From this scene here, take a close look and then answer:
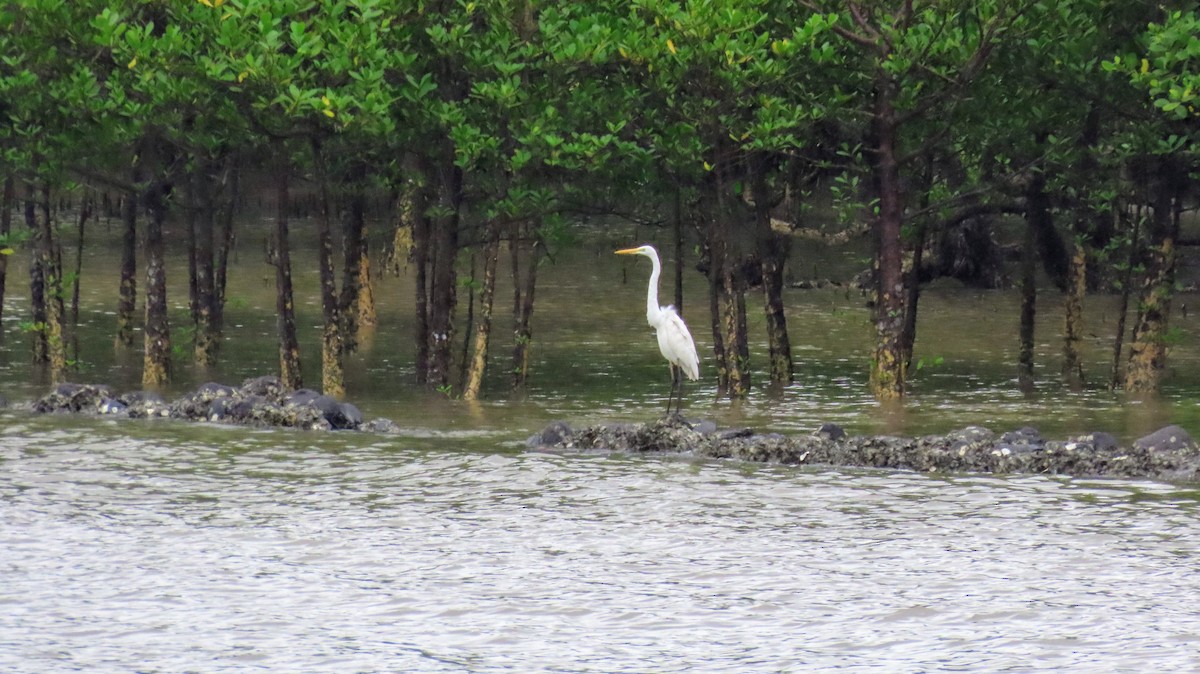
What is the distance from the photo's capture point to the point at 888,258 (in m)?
26.2

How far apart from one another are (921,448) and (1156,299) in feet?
28.8

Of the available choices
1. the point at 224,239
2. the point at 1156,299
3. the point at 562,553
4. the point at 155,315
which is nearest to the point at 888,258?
the point at 1156,299

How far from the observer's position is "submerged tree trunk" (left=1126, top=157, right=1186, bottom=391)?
2723 cm

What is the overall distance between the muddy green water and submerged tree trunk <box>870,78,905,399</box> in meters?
1.23

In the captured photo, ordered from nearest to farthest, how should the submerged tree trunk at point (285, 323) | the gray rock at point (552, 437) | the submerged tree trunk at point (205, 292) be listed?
the gray rock at point (552, 437) < the submerged tree trunk at point (285, 323) < the submerged tree trunk at point (205, 292)

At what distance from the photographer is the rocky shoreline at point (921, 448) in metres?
19.4

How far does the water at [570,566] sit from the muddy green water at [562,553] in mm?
37

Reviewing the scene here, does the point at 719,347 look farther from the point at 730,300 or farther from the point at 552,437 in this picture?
the point at 552,437

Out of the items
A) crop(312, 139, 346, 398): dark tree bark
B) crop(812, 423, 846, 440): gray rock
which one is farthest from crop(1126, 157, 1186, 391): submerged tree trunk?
crop(312, 139, 346, 398): dark tree bark

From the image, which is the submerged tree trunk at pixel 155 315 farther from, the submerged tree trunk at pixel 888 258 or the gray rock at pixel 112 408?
the submerged tree trunk at pixel 888 258

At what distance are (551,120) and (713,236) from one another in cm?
361

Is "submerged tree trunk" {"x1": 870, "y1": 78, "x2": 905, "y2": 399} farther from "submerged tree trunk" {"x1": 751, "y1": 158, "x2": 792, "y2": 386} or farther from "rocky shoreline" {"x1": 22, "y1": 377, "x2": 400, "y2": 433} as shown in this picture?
"rocky shoreline" {"x1": 22, "y1": 377, "x2": 400, "y2": 433}

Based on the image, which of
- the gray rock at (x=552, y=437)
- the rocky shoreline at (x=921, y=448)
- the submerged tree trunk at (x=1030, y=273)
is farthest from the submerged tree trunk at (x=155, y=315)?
the submerged tree trunk at (x=1030, y=273)

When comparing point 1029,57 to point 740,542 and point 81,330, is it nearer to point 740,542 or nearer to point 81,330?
point 740,542
